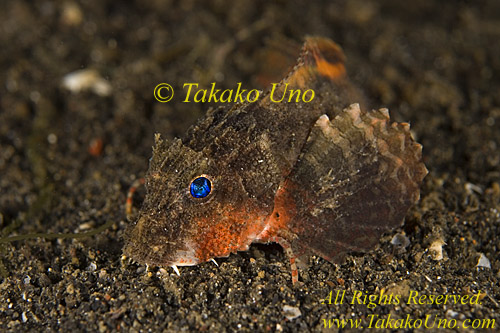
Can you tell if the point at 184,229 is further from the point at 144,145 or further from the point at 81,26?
the point at 81,26

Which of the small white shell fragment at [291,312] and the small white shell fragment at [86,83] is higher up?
the small white shell fragment at [86,83]

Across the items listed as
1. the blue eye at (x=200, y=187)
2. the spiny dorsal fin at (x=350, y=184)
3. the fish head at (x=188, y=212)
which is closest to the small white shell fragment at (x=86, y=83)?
the fish head at (x=188, y=212)

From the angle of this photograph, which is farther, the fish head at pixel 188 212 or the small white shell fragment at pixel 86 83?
the small white shell fragment at pixel 86 83

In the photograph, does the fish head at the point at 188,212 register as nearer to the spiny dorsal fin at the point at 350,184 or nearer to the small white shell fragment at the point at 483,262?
the spiny dorsal fin at the point at 350,184

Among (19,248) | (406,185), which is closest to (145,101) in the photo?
(19,248)

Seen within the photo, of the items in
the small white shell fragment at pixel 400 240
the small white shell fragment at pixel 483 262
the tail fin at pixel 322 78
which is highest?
the tail fin at pixel 322 78

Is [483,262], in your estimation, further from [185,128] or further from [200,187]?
[185,128]

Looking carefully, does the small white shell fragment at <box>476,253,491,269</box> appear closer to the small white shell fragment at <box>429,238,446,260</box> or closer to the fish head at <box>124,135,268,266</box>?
the small white shell fragment at <box>429,238,446,260</box>
